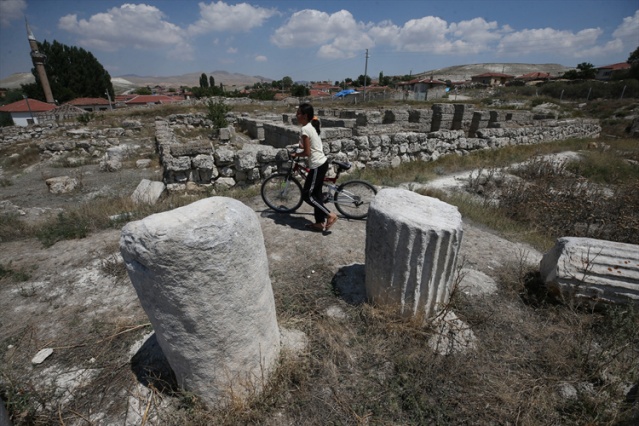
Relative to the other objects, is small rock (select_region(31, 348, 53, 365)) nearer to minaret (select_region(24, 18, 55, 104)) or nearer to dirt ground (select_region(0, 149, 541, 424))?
dirt ground (select_region(0, 149, 541, 424))

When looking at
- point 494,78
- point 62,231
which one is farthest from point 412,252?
point 494,78

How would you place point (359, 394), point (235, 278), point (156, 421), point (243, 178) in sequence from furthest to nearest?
point (243, 178) < point (359, 394) < point (156, 421) < point (235, 278)

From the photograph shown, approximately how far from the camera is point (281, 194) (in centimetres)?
511

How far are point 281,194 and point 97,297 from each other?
2.90 m

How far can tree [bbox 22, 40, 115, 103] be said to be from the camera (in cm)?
4069

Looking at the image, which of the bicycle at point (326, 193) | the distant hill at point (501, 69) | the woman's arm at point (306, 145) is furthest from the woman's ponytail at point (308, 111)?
the distant hill at point (501, 69)

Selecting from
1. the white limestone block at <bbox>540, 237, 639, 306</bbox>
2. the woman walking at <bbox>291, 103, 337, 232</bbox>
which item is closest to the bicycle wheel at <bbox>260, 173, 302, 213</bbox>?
the woman walking at <bbox>291, 103, 337, 232</bbox>

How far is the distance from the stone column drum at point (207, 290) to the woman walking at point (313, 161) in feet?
7.92

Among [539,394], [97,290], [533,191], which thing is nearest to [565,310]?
[539,394]

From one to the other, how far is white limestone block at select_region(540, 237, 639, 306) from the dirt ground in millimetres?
841

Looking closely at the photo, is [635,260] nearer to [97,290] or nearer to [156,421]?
[156,421]

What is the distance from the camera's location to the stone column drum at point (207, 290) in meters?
1.57

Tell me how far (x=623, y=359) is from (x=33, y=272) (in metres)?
6.34

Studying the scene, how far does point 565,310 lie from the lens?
9.52ft
